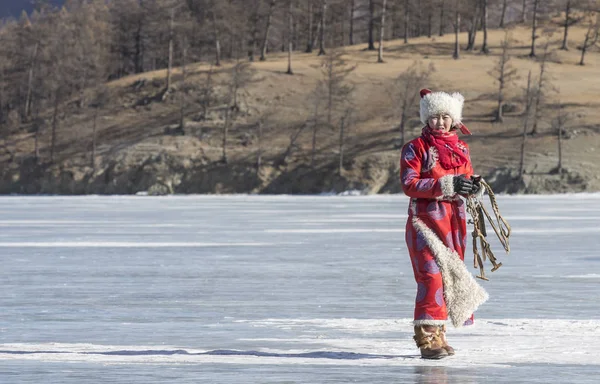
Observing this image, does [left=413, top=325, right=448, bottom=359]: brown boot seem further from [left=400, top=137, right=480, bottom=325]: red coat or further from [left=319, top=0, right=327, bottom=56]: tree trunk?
[left=319, top=0, right=327, bottom=56]: tree trunk

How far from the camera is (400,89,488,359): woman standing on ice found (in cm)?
912

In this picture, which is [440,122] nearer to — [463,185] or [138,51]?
[463,185]

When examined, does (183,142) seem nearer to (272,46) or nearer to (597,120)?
(597,120)

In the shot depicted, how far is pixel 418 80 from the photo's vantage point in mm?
102375

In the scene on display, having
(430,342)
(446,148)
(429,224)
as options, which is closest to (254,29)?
(446,148)

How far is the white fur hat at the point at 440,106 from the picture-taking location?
9523 millimetres

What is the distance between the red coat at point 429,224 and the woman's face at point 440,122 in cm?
20

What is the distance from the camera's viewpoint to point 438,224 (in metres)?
9.27

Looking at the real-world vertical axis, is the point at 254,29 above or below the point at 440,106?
above

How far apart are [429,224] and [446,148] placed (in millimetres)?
593

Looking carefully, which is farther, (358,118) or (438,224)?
(358,118)

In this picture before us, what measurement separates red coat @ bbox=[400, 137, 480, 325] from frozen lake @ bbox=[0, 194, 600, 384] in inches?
17.6

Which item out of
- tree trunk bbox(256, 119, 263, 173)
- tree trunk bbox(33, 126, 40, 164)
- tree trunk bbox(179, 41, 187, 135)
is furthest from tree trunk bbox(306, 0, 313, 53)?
tree trunk bbox(256, 119, 263, 173)

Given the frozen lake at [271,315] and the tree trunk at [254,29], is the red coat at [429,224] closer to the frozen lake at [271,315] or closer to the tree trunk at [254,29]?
the frozen lake at [271,315]
